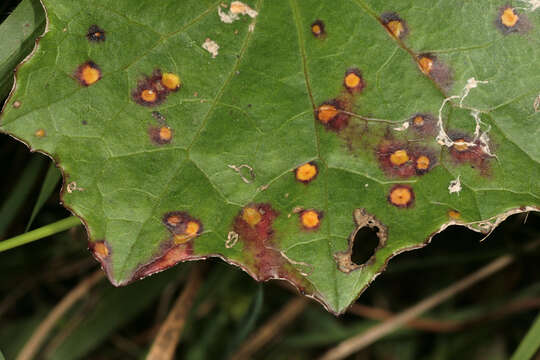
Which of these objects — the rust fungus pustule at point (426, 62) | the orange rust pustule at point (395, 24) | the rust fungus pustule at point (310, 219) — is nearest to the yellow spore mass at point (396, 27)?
the orange rust pustule at point (395, 24)

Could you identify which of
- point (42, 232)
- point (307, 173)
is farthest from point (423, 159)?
point (42, 232)

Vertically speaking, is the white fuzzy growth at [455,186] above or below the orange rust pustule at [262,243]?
above

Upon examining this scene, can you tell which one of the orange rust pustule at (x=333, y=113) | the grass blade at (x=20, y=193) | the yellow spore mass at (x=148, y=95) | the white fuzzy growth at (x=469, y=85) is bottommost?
the grass blade at (x=20, y=193)

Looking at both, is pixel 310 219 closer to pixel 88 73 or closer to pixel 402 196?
pixel 402 196

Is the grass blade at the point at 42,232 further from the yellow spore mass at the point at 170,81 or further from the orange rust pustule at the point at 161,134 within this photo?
the yellow spore mass at the point at 170,81

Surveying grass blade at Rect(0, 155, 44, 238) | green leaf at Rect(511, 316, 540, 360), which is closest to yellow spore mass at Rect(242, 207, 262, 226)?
grass blade at Rect(0, 155, 44, 238)

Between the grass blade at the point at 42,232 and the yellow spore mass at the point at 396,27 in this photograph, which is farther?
the grass blade at the point at 42,232

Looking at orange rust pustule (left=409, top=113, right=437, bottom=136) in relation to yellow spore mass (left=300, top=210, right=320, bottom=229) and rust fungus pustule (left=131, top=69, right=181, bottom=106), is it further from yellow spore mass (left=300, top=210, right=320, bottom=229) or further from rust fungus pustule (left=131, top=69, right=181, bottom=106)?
rust fungus pustule (left=131, top=69, right=181, bottom=106)
